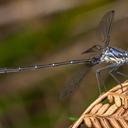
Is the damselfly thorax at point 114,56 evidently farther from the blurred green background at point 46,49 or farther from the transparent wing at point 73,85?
the blurred green background at point 46,49

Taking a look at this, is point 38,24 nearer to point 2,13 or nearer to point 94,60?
point 2,13

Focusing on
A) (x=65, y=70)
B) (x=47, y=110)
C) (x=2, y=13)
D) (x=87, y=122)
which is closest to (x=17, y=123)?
(x=47, y=110)

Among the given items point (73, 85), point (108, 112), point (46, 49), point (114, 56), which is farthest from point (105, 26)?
point (46, 49)

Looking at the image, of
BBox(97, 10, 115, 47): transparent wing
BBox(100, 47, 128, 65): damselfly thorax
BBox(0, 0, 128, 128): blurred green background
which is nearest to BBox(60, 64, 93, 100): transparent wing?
BBox(100, 47, 128, 65): damselfly thorax

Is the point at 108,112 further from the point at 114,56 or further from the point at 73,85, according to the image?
the point at 114,56

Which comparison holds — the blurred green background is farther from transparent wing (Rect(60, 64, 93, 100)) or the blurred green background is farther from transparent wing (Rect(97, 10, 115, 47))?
transparent wing (Rect(60, 64, 93, 100))

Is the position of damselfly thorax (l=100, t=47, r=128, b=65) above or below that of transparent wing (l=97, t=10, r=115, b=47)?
below
